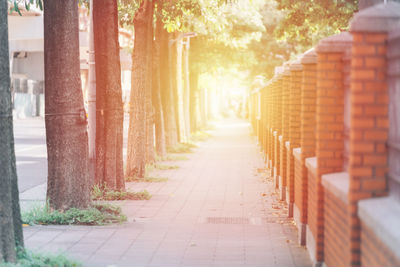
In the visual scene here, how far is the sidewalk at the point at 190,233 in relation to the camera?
25.3 feet

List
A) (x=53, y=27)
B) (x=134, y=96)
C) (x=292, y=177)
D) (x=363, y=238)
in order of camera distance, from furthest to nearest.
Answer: (x=134, y=96)
(x=292, y=177)
(x=53, y=27)
(x=363, y=238)

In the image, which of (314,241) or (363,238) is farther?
(314,241)

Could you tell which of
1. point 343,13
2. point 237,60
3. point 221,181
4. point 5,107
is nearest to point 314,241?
point 5,107

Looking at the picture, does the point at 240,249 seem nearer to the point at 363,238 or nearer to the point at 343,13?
the point at 363,238

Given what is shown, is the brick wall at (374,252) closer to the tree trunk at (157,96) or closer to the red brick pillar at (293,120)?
the red brick pillar at (293,120)

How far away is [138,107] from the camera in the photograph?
1580 cm

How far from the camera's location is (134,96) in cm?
1585

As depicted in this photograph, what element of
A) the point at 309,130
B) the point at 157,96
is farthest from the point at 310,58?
the point at 157,96

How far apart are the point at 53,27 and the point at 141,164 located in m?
6.62

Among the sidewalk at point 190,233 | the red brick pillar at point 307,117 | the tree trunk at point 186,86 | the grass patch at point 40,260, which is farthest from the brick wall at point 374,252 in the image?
the tree trunk at point 186,86

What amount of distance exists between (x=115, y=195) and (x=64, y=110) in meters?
2.95

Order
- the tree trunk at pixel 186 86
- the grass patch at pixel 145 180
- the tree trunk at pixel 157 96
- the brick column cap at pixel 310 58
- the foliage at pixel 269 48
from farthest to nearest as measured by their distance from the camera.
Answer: the foliage at pixel 269 48 → the tree trunk at pixel 186 86 → the tree trunk at pixel 157 96 → the grass patch at pixel 145 180 → the brick column cap at pixel 310 58

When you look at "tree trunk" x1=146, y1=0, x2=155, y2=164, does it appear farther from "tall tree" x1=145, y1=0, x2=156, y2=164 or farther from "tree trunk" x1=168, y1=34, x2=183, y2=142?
"tree trunk" x1=168, y1=34, x2=183, y2=142

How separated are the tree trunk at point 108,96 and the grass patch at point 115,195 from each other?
0.15 metres
